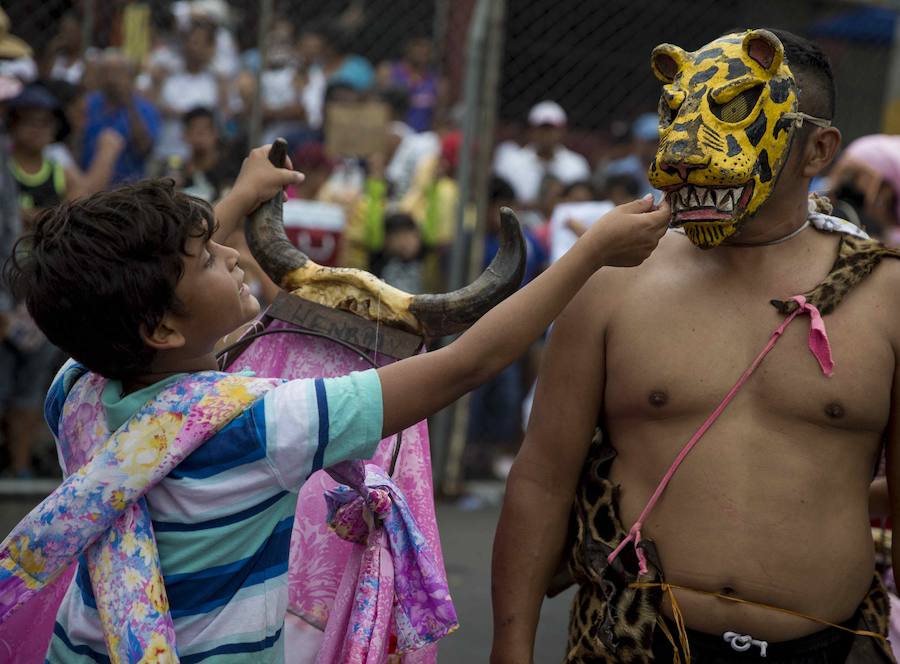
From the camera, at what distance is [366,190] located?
7.71 m

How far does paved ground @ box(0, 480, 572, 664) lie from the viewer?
5.24 m

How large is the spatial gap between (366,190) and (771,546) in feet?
17.9

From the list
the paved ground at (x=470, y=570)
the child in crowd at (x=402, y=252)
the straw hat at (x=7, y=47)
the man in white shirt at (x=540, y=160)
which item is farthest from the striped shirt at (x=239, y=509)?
the man in white shirt at (x=540, y=160)

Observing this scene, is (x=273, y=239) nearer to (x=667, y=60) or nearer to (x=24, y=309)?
(x=667, y=60)

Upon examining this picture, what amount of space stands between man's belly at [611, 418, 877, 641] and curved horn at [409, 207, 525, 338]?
537mm

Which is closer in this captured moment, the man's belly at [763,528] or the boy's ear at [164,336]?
the boy's ear at [164,336]

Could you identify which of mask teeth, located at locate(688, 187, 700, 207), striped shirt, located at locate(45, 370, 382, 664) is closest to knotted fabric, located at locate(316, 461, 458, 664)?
striped shirt, located at locate(45, 370, 382, 664)

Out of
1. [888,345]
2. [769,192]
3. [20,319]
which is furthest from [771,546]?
[20,319]

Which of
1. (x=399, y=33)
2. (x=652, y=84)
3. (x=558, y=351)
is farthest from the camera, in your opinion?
(x=652, y=84)

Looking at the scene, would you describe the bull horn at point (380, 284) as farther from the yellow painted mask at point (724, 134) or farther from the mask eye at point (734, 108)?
the mask eye at point (734, 108)

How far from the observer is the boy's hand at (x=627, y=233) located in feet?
7.47

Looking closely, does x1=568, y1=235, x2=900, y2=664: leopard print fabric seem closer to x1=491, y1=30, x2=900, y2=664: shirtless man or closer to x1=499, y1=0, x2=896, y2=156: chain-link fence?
x1=491, y1=30, x2=900, y2=664: shirtless man

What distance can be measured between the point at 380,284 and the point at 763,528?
3.26 ft

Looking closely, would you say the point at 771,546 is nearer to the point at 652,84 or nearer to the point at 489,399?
the point at 489,399
